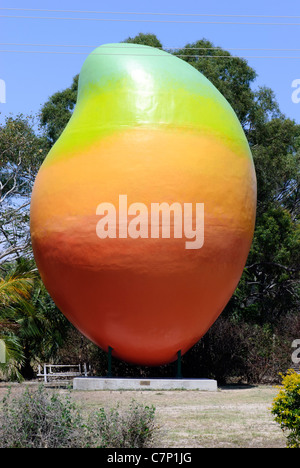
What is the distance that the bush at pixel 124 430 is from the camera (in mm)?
7293

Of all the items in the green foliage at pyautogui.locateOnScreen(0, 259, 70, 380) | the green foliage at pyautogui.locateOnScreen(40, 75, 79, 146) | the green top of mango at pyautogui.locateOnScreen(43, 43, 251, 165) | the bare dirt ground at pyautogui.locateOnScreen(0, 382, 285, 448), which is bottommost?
the bare dirt ground at pyautogui.locateOnScreen(0, 382, 285, 448)

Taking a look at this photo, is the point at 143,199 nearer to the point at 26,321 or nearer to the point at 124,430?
the point at 26,321

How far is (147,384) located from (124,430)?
27.6ft

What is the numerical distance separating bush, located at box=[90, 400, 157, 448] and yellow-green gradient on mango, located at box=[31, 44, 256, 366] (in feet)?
24.7

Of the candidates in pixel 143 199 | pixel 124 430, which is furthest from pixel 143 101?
pixel 124 430

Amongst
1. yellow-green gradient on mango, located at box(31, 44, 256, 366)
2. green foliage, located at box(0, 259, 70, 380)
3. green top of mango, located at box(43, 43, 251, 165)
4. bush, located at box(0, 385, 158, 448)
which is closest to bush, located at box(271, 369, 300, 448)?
bush, located at box(0, 385, 158, 448)

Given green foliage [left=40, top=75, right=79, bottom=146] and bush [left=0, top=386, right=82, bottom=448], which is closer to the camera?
bush [left=0, top=386, right=82, bottom=448]

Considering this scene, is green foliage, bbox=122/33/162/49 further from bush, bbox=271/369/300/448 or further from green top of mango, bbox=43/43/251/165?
bush, bbox=271/369/300/448

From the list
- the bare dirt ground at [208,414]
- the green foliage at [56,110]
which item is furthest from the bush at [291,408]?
the green foliage at [56,110]

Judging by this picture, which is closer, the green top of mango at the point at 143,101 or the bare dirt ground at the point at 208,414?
the bare dirt ground at the point at 208,414

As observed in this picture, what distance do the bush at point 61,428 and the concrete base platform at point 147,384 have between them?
8067 mm

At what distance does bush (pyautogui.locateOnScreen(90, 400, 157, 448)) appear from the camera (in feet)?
23.9

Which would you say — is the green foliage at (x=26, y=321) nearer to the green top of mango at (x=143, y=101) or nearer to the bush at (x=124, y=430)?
the green top of mango at (x=143, y=101)
